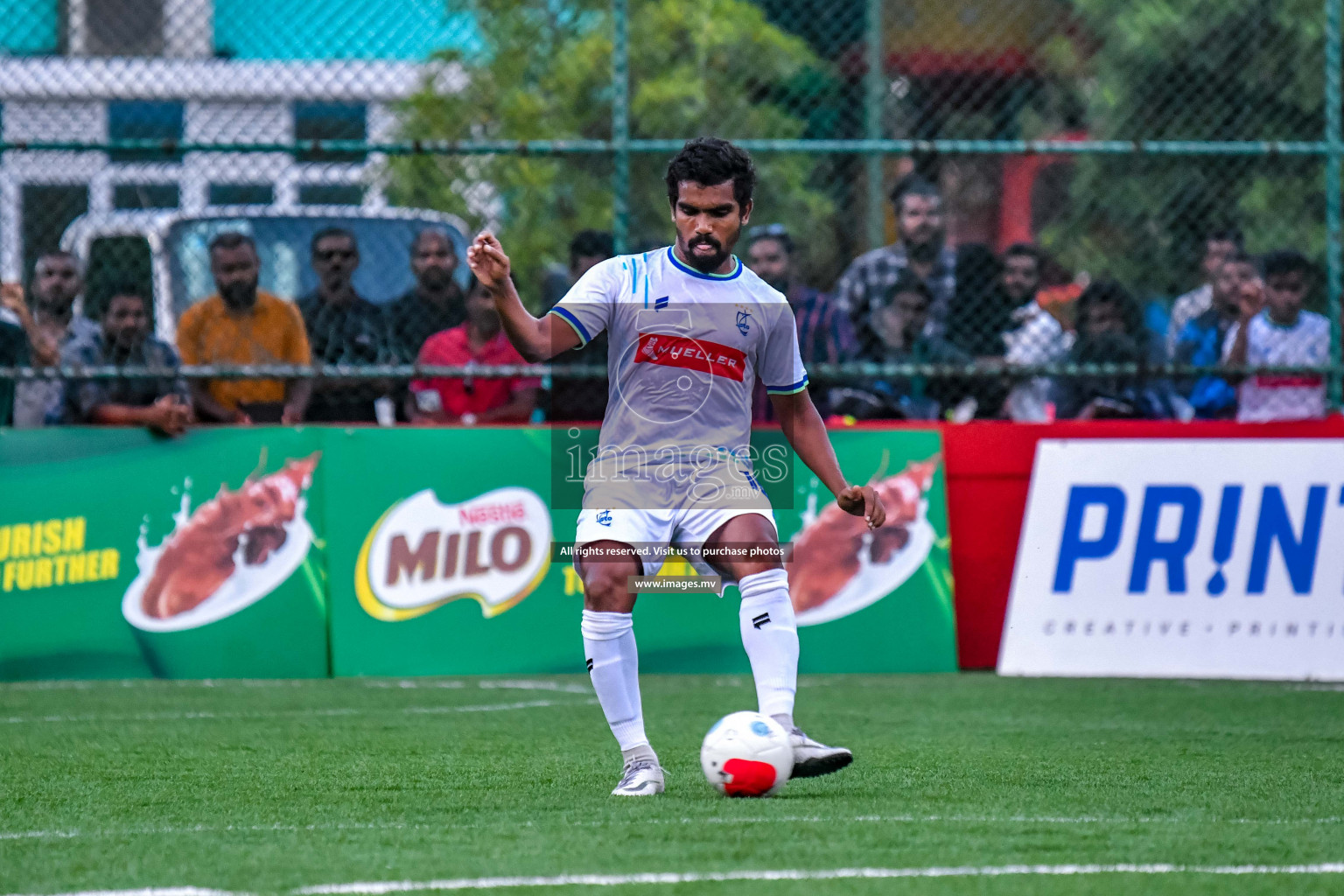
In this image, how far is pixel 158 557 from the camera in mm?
8953

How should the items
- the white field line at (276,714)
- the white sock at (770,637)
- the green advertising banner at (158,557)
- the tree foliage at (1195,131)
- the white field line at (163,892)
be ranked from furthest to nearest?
the tree foliage at (1195,131) → the green advertising banner at (158,557) → the white field line at (276,714) → the white sock at (770,637) → the white field line at (163,892)

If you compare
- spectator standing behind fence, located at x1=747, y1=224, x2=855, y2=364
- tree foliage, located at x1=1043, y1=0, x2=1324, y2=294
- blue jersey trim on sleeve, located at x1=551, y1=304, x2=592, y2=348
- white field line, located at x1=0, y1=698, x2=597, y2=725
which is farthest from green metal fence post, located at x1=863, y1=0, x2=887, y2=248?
blue jersey trim on sleeve, located at x1=551, y1=304, x2=592, y2=348

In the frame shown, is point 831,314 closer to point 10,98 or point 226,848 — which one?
point 10,98

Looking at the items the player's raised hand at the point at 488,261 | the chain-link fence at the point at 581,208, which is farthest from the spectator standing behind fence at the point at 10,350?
the player's raised hand at the point at 488,261

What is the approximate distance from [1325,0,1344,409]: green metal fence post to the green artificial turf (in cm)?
190

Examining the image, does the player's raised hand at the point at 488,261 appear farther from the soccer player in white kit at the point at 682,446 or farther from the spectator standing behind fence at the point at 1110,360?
the spectator standing behind fence at the point at 1110,360

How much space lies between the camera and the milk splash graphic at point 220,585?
352 inches

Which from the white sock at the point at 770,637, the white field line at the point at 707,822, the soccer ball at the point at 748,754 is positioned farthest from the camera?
the white sock at the point at 770,637

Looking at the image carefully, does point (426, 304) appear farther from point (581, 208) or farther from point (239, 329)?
point (581, 208)

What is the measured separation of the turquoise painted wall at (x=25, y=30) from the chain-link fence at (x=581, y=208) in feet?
0.03

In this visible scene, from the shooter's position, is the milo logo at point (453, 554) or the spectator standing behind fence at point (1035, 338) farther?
the spectator standing behind fence at point (1035, 338)

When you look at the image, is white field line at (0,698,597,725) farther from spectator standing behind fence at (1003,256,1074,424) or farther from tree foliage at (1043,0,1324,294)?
tree foliage at (1043,0,1324,294)

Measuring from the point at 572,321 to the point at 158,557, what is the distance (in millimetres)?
4472

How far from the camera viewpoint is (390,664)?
9031mm
